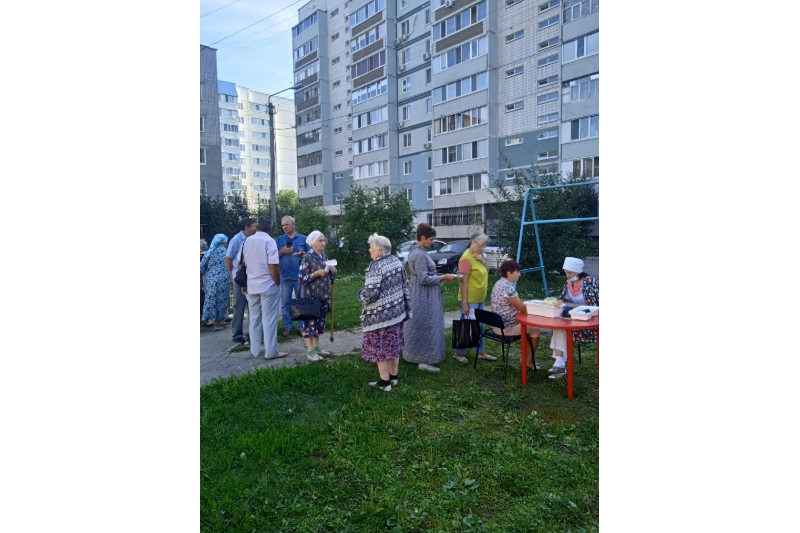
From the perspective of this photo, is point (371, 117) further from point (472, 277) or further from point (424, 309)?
point (424, 309)

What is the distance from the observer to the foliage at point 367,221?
1752 centimetres

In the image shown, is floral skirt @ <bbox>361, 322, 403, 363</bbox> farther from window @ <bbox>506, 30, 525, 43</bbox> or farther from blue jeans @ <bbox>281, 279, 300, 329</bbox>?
window @ <bbox>506, 30, 525, 43</bbox>

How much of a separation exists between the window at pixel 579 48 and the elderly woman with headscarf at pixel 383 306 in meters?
19.7

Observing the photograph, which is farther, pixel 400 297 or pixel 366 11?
pixel 366 11

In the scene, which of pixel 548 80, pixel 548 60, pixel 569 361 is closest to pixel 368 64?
pixel 548 60

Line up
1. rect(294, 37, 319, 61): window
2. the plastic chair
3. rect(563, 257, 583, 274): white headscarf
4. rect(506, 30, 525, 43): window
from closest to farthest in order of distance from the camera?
the plastic chair
rect(563, 257, 583, 274): white headscarf
rect(506, 30, 525, 43): window
rect(294, 37, 319, 61): window

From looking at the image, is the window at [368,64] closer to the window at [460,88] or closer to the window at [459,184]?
the window at [460,88]

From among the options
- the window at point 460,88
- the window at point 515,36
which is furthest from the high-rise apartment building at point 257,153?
the window at point 515,36

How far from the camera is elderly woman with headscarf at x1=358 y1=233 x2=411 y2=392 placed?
4242 millimetres

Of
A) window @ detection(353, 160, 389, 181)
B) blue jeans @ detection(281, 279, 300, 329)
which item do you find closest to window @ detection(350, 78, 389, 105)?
window @ detection(353, 160, 389, 181)

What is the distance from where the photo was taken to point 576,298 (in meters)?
4.83

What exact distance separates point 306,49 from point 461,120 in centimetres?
1974

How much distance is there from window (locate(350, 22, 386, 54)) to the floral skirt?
30624 mm
